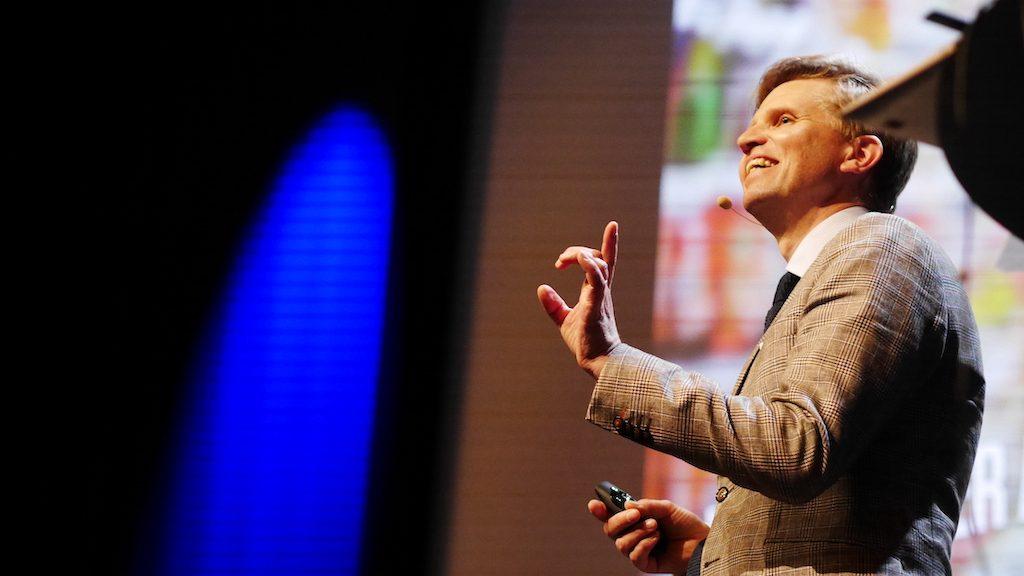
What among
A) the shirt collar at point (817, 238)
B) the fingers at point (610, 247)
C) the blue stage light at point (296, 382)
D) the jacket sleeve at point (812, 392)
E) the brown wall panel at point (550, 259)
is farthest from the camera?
the blue stage light at point (296, 382)

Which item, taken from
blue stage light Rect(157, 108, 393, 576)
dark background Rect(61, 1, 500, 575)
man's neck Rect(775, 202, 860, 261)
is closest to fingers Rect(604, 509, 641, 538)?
man's neck Rect(775, 202, 860, 261)

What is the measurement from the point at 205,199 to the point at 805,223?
2.43 meters

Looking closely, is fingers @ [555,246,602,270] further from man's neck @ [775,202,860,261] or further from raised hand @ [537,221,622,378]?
man's neck @ [775,202,860,261]

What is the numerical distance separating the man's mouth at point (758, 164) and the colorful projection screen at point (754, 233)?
109 centimetres

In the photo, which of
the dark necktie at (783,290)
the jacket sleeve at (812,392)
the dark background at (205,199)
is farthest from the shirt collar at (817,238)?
the dark background at (205,199)

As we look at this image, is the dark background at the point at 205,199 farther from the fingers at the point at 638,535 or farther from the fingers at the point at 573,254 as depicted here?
the fingers at the point at 573,254

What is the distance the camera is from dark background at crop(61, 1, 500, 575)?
3225mm

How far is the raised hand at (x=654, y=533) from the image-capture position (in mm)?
1589

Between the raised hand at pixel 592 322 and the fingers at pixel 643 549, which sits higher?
the raised hand at pixel 592 322

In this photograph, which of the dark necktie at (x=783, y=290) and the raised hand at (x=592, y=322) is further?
the dark necktie at (x=783, y=290)

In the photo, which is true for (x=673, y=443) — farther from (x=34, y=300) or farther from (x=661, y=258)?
(x=34, y=300)

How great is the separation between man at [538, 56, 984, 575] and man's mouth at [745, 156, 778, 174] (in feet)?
1.13

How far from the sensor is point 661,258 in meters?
3.09

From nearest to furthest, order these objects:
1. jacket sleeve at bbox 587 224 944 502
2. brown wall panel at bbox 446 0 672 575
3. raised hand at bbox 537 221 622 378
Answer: jacket sleeve at bbox 587 224 944 502 < raised hand at bbox 537 221 622 378 < brown wall panel at bbox 446 0 672 575
